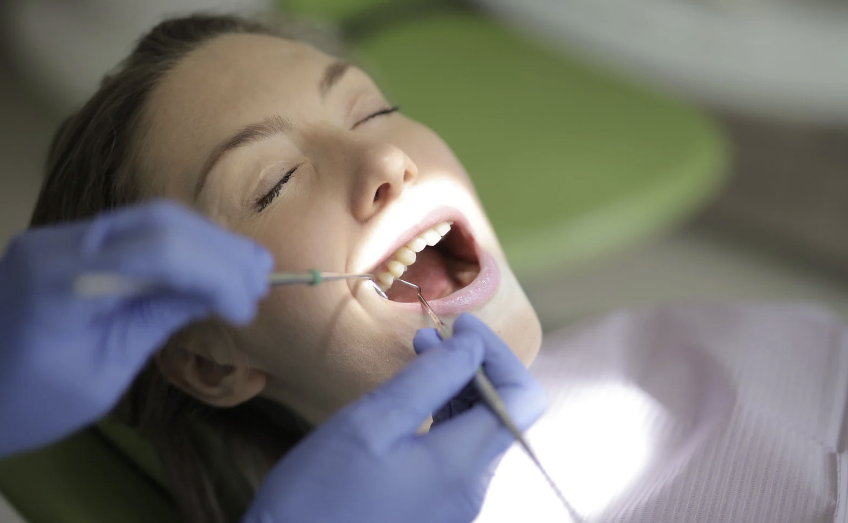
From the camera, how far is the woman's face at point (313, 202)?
94cm

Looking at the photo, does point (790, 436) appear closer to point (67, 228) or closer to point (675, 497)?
point (675, 497)

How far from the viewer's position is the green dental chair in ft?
5.66

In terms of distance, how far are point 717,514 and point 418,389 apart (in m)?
0.46

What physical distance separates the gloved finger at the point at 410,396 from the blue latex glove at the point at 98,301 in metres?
0.18

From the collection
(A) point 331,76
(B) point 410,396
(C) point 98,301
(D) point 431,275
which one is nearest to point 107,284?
(C) point 98,301

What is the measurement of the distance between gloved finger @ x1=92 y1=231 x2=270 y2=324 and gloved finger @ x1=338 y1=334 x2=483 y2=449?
0.19 metres

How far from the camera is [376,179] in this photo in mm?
938

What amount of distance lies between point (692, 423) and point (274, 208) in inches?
27.0

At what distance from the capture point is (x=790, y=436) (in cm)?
112

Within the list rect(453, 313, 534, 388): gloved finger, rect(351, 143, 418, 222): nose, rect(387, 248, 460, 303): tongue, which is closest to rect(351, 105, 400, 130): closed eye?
rect(351, 143, 418, 222): nose

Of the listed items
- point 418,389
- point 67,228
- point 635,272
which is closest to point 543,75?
point 635,272

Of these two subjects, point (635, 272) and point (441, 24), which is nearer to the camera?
point (441, 24)

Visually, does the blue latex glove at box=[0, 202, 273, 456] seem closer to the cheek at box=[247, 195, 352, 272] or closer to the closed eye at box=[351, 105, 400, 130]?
the cheek at box=[247, 195, 352, 272]

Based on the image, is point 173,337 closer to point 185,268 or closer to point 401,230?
point 401,230
